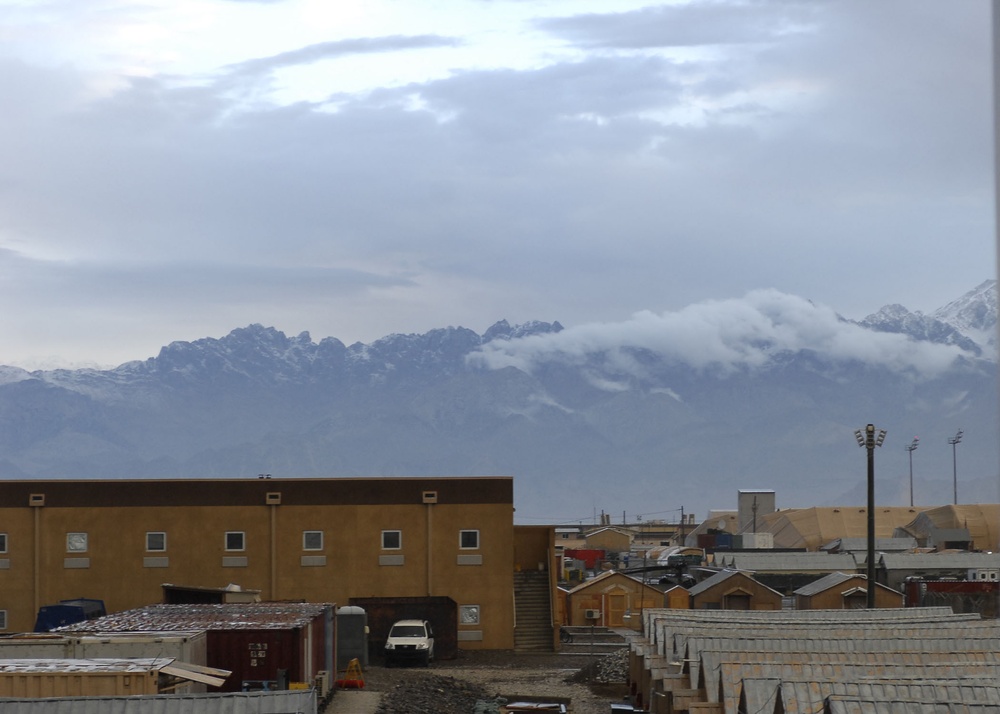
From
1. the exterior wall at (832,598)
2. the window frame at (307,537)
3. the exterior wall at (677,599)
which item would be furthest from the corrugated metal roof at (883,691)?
the exterior wall at (677,599)

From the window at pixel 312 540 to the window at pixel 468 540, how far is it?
6227 millimetres

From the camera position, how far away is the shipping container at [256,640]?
33.7 m

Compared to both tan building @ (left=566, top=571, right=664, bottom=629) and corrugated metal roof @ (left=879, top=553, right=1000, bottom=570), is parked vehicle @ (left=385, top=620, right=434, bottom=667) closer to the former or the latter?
tan building @ (left=566, top=571, right=664, bottom=629)

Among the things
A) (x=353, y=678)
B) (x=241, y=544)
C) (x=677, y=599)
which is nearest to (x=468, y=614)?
(x=241, y=544)

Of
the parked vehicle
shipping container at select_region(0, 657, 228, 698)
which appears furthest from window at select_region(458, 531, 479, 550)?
shipping container at select_region(0, 657, 228, 698)

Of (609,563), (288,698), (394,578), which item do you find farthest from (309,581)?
(609,563)

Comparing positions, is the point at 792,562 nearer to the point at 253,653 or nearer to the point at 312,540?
the point at 312,540

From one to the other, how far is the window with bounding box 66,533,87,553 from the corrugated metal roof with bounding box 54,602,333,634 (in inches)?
564

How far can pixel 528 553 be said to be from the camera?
6278 centimetres

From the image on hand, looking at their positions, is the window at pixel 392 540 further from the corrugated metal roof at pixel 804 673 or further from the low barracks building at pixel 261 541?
the corrugated metal roof at pixel 804 673

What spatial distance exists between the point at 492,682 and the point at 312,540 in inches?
542

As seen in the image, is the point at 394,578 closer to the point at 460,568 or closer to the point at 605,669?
the point at 460,568

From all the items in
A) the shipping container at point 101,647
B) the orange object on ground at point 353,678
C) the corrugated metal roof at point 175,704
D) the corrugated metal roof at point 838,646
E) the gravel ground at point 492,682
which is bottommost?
the gravel ground at point 492,682

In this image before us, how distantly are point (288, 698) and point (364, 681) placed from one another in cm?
2090
